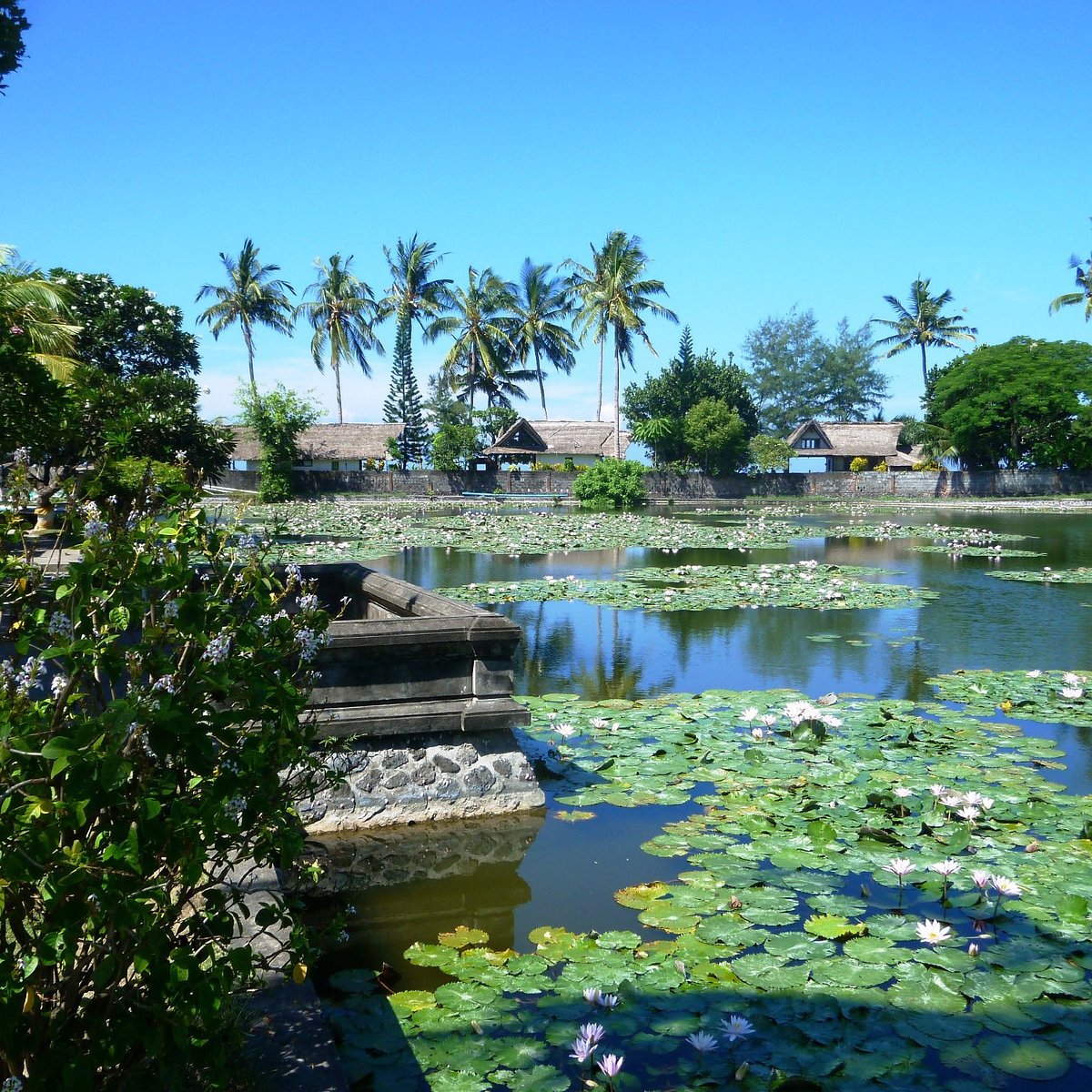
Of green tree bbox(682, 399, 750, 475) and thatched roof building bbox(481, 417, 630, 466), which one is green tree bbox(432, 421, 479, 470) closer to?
thatched roof building bbox(481, 417, 630, 466)

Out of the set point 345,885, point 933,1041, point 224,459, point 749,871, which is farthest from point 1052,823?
point 224,459

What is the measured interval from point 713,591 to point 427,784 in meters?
9.59

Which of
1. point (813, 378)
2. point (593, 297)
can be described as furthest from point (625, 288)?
point (813, 378)

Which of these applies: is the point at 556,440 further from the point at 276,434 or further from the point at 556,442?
the point at 276,434

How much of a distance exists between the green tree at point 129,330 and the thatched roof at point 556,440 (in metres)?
25.5

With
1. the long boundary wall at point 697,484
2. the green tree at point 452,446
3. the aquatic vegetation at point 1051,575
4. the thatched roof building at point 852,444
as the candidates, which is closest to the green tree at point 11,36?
the aquatic vegetation at point 1051,575

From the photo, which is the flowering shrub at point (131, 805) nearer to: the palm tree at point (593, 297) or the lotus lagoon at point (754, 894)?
the lotus lagoon at point (754, 894)

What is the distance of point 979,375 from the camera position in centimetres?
5312

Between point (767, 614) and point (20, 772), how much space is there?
11212mm

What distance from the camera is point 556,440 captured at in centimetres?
6216

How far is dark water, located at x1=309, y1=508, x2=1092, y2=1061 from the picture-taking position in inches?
173

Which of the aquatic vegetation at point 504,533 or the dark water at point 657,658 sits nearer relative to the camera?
the dark water at point 657,658

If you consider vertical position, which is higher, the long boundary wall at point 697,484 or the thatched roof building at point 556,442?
the thatched roof building at point 556,442

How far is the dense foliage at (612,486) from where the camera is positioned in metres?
41.3
